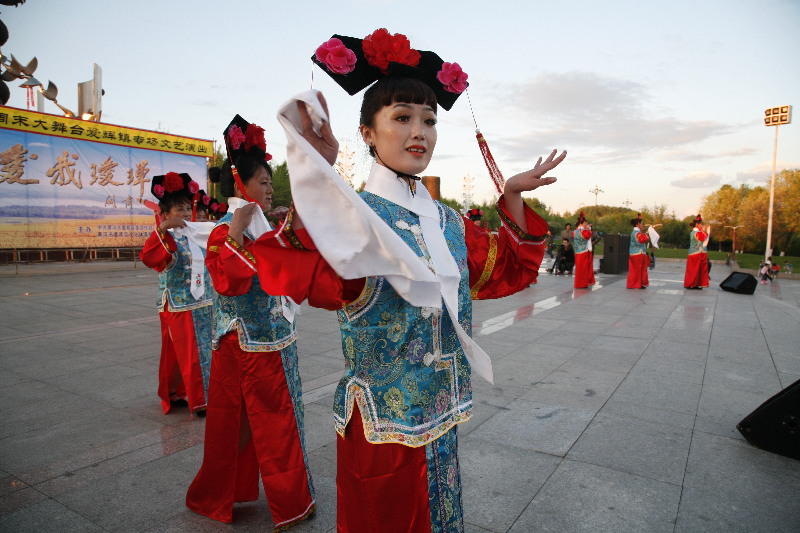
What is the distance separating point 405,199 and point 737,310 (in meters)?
10.4

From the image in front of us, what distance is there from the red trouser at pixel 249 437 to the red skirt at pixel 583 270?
37.5 ft

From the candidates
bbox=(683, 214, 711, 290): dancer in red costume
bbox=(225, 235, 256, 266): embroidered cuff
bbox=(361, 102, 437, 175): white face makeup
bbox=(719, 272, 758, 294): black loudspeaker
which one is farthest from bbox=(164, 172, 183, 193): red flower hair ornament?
bbox=(719, 272, 758, 294): black loudspeaker

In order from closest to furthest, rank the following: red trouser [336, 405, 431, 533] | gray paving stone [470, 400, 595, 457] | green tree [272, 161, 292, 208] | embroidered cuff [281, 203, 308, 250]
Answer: embroidered cuff [281, 203, 308, 250]
red trouser [336, 405, 431, 533]
gray paving stone [470, 400, 595, 457]
green tree [272, 161, 292, 208]

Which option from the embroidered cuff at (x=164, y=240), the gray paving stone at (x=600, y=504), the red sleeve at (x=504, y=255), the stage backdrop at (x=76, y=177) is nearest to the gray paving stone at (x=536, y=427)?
the gray paving stone at (x=600, y=504)

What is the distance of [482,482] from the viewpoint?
9.96 feet

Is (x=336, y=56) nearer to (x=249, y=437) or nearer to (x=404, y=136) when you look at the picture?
(x=404, y=136)

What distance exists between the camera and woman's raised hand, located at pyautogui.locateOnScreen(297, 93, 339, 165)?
1.33 metres

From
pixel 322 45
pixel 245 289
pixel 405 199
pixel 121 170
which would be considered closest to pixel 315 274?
pixel 405 199

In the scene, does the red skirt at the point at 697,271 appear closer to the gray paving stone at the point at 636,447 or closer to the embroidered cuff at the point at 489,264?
the gray paving stone at the point at 636,447

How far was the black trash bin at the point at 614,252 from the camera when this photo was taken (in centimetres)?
1742

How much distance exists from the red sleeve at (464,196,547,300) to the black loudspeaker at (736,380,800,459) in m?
2.63

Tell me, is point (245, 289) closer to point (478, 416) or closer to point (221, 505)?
point (221, 505)

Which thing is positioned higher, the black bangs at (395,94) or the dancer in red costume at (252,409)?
the black bangs at (395,94)

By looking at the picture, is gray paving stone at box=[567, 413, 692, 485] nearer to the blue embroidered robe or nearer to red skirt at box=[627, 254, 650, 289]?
the blue embroidered robe
